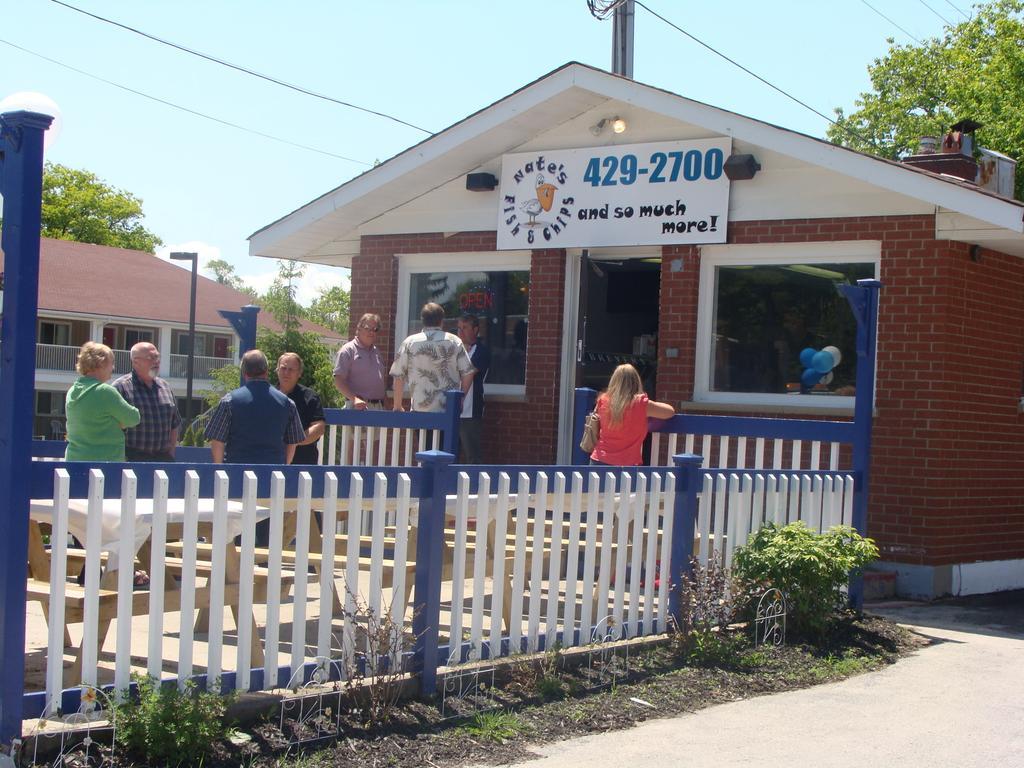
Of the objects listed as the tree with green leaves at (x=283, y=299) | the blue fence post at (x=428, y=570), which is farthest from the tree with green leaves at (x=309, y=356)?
the blue fence post at (x=428, y=570)

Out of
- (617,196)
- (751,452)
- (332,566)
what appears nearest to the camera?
(332,566)

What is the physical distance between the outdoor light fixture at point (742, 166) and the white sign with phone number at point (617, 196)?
121mm

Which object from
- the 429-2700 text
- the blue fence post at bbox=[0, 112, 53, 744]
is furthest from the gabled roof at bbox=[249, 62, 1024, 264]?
the blue fence post at bbox=[0, 112, 53, 744]

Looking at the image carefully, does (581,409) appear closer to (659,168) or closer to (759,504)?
(759,504)

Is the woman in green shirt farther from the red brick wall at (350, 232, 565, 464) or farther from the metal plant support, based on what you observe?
the red brick wall at (350, 232, 565, 464)

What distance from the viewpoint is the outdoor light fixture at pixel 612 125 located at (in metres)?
11.0

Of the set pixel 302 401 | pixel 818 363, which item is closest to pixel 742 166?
pixel 818 363

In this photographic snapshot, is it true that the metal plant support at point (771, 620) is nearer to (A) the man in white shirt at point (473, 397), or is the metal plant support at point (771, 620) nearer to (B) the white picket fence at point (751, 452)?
(B) the white picket fence at point (751, 452)

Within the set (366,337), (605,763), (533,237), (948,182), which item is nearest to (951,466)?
(948,182)

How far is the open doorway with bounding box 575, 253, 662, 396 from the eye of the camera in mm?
12609

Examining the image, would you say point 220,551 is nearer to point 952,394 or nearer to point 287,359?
point 287,359

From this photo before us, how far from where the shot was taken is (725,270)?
1090 cm

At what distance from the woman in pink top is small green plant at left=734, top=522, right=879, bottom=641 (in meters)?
1.33

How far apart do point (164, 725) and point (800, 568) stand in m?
4.13
